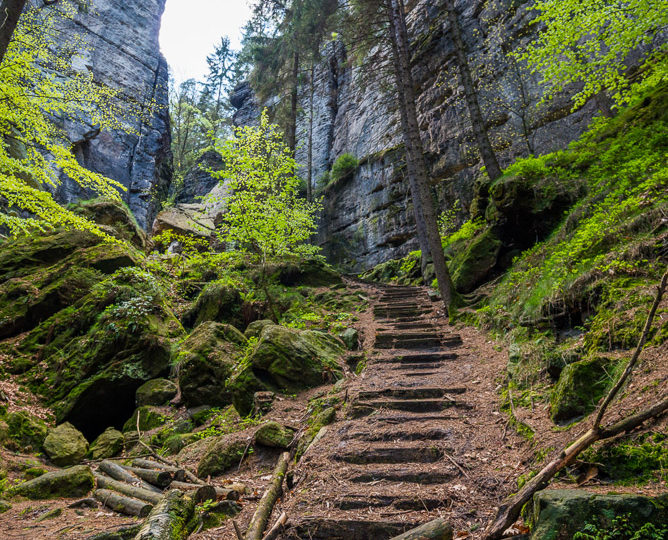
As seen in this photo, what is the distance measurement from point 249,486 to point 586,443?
3.92 metres

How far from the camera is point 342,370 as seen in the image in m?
7.56

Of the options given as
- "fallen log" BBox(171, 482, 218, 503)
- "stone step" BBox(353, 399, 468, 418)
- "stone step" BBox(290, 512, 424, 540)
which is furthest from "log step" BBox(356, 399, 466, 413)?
"fallen log" BBox(171, 482, 218, 503)

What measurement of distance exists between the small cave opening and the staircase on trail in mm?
6184

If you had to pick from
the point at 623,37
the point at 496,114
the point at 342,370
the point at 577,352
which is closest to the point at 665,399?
the point at 577,352

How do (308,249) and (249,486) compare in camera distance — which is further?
(308,249)

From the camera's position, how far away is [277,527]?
10.7 feet

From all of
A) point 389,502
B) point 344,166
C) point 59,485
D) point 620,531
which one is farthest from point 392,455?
point 344,166

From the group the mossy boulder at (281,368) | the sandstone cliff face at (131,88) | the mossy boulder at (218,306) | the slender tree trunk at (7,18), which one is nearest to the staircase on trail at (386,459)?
the mossy boulder at (281,368)

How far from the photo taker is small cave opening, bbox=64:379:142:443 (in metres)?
8.17

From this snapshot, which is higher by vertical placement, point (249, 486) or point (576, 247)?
point (576, 247)

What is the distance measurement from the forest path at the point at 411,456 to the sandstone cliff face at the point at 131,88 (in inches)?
1082

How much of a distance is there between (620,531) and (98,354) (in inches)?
407

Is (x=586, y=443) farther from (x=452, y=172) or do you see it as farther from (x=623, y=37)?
(x=452, y=172)

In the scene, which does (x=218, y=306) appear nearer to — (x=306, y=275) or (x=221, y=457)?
(x=306, y=275)
